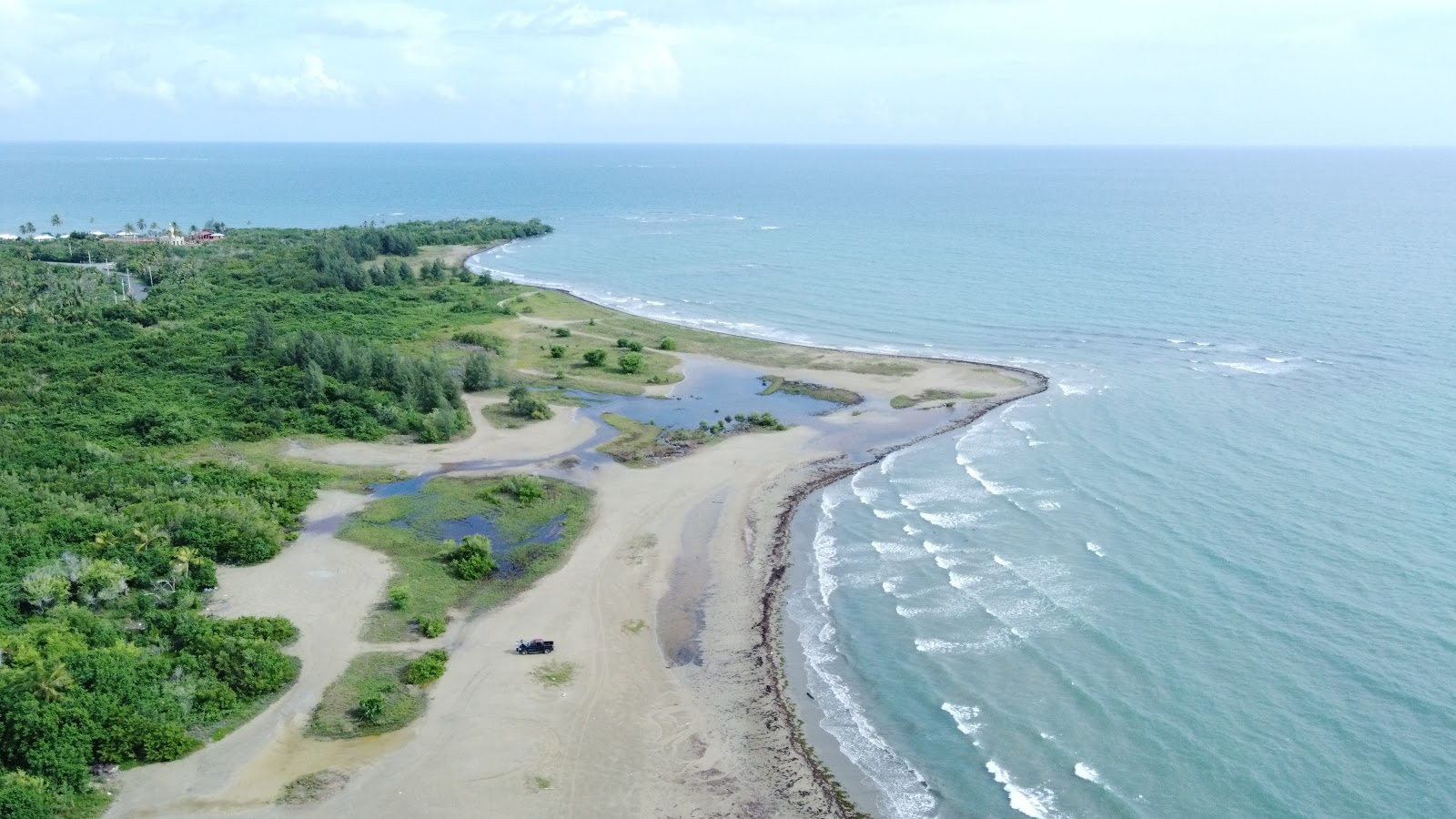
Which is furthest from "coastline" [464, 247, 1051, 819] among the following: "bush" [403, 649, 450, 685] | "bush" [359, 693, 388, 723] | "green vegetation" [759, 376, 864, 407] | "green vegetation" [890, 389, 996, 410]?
"bush" [359, 693, 388, 723]

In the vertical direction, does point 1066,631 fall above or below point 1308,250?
below

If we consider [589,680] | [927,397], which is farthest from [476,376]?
[589,680]

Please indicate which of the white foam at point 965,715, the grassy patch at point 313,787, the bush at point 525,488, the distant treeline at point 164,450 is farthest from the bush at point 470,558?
the white foam at point 965,715

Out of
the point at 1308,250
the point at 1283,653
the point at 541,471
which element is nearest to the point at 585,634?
the point at 541,471

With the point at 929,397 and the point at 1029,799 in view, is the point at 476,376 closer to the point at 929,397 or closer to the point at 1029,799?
the point at 929,397

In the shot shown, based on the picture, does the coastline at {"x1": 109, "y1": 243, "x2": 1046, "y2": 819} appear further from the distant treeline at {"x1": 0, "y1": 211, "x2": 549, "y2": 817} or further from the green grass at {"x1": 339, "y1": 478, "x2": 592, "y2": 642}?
the distant treeline at {"x1": 0, "y1": 211, "x2": 549, "y2": 817}

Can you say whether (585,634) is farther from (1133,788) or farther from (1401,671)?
(1401,671)
